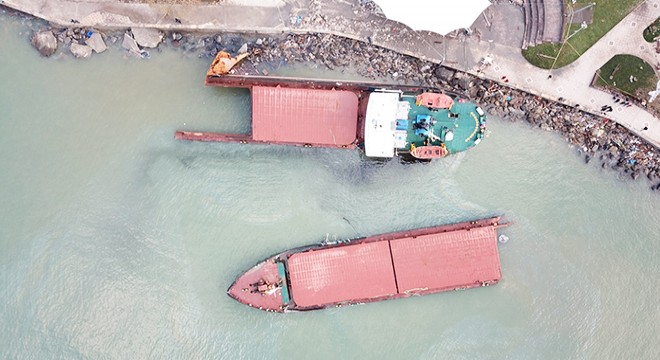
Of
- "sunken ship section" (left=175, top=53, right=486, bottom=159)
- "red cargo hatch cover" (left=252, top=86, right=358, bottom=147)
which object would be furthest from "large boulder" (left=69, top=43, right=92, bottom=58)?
"red cargo hatch cover" (left=252, top=86, right=358, bottom=147)

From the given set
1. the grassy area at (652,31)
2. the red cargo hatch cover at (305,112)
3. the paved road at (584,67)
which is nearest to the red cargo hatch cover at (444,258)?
the red cargo hatch cover at (305,112)

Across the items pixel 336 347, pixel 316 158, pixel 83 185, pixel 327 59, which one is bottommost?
pixel 336 347

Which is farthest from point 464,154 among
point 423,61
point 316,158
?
point 316,158

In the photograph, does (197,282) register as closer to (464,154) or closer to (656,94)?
(464,154)

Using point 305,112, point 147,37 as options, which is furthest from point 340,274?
point 147,37

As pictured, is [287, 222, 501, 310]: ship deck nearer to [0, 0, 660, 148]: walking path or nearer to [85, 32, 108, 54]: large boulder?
[0, 0, 660, 148]: walking path

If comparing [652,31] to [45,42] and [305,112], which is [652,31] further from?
[45,42]
